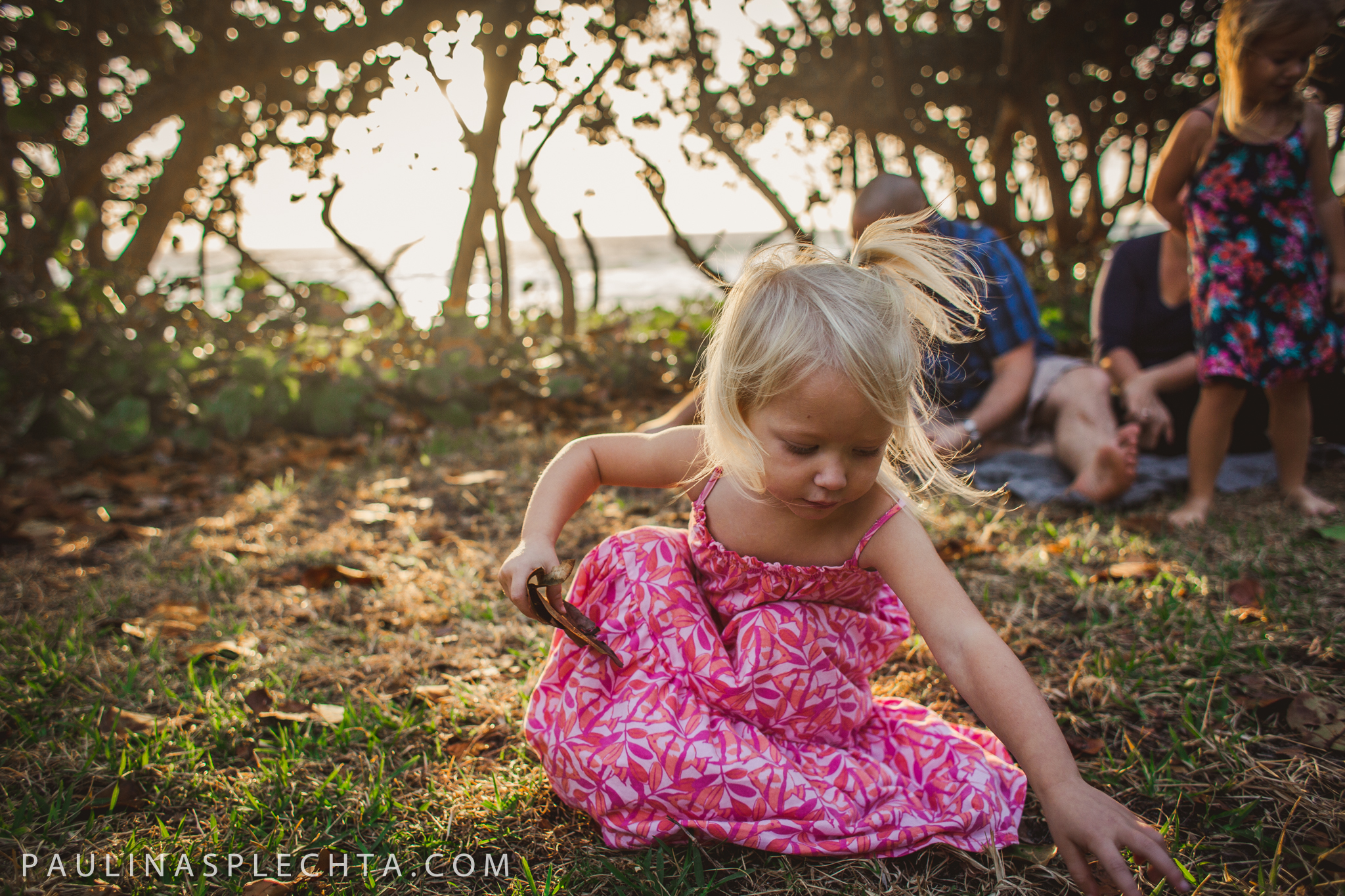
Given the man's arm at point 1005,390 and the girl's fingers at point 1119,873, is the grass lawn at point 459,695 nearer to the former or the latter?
the girl's fingers at point 1119,873

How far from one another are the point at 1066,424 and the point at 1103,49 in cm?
593

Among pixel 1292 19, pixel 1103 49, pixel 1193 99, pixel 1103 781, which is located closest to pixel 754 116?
pixel 1103 49

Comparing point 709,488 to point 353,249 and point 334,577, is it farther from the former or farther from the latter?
point 353,249

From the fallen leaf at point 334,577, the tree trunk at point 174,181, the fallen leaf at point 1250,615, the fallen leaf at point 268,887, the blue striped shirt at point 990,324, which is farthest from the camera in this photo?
the tree trunk at point 174,181

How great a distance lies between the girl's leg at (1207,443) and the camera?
2520mm

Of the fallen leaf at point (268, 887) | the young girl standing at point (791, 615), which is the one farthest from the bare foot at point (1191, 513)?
the fallen leaf at point (268, 887)

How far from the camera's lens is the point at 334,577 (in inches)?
91.0

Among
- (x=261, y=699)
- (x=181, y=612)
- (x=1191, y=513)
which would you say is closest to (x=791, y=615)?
(x=261, y=699)

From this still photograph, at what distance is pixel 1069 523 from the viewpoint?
2.62m

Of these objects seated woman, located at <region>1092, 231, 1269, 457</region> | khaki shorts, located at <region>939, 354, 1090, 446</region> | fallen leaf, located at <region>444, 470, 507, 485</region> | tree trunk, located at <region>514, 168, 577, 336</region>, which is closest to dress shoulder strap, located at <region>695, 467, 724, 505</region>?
fallen leaf, located at <region>444, 470, 507, 485</region>

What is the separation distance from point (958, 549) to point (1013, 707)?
136cm

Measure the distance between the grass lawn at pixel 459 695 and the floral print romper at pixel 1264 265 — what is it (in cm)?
54

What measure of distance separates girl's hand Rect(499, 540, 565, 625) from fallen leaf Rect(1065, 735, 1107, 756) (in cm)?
100

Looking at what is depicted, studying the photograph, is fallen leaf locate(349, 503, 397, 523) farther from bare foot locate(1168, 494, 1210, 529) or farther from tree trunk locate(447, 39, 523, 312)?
bare foot locate(1168, 494, 1210, 529)
